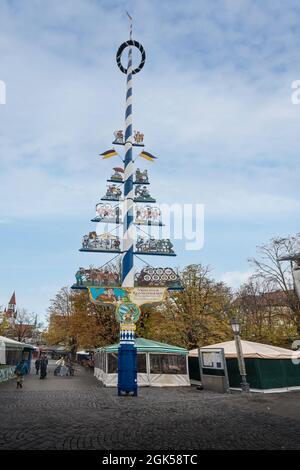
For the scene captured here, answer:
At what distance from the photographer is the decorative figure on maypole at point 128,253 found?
55.4 ft

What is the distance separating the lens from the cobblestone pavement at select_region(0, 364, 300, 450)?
6.92 m

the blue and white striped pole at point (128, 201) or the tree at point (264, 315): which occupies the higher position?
the blue and white striped pole at point (128, 201)

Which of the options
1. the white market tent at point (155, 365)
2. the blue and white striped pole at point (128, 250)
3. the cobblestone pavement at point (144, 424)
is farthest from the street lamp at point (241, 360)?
the white market tent at point (155, 365)

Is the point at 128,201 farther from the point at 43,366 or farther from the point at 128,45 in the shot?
the point at 43,366

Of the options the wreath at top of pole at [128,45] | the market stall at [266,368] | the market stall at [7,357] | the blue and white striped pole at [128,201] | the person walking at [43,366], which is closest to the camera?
the blue and white striped pole at [128,201]

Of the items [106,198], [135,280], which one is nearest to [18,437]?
[135,280]

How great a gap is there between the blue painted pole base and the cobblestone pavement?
1.84 m

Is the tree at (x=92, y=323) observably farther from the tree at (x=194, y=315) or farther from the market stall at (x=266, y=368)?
the market stall at (x=266, y=368)

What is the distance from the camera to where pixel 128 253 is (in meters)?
18.0

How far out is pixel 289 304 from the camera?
29.2 meters

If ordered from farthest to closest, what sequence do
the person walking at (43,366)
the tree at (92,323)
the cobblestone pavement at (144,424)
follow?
the tree at (92,323) < the person walking at (43,366) < the cobblestone pavement at (144,424)

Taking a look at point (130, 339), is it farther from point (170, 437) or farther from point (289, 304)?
point (289, 304)
